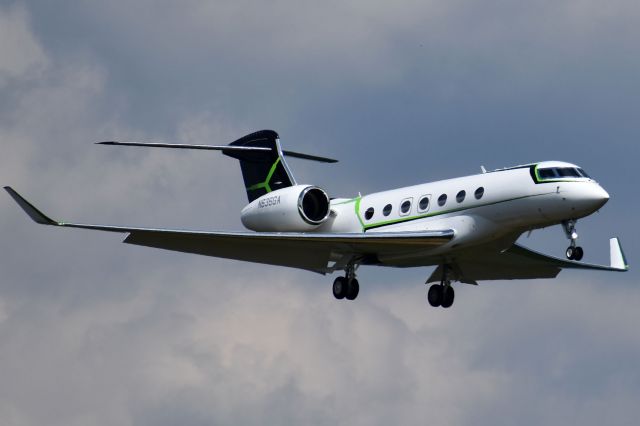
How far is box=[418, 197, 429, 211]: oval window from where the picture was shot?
141 ft

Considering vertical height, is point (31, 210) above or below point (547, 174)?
below

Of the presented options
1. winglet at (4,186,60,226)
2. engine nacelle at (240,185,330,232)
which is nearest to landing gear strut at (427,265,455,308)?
engine nacelle at (240,185,330,232)

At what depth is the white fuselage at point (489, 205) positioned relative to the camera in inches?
1597

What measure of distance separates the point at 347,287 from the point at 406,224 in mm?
2776

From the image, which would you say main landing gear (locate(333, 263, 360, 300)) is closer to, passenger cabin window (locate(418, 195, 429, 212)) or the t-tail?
passenger cabin window (locate(418, 195, 429, 212))

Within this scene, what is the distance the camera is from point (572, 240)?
40.8 m

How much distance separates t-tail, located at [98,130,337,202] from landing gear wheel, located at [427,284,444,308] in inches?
218

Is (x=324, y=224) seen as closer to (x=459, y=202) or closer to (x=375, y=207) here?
(x=375, y=207)

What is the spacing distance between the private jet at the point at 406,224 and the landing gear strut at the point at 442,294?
1.1 inches

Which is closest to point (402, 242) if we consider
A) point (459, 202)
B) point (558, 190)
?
point (459, 202)

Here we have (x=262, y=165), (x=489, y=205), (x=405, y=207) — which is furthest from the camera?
(x=262, y=165)

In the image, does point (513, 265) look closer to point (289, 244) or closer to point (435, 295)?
point (435, 295)

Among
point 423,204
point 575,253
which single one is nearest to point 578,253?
point 575,253

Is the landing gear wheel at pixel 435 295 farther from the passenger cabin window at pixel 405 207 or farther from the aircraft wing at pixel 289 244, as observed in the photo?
the passenger cabin window at pixel 405 207
